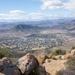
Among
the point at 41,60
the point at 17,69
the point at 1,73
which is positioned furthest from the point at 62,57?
the point at 1,73

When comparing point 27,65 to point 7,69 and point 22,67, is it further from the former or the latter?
point 7,69

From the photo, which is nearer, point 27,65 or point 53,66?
point 27,65

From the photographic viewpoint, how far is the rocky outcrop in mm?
23712

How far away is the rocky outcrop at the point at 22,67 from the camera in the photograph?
2371cm

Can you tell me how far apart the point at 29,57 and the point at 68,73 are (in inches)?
244

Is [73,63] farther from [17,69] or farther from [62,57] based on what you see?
[62,57]

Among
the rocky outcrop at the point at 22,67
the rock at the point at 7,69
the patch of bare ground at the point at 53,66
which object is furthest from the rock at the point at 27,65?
the patch of bare ground at the point at 53,66

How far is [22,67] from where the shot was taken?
85.1 feet

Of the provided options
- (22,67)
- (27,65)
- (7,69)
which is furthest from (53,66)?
(7,69)

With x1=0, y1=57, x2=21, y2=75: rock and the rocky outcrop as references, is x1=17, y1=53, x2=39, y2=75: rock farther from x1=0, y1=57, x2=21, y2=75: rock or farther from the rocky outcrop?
x1=0, y1=57, x2=21, y2=75: rock

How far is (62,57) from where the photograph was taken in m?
44.6

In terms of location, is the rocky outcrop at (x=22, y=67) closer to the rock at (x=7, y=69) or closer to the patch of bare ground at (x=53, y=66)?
the rock at (x=7, y=69)

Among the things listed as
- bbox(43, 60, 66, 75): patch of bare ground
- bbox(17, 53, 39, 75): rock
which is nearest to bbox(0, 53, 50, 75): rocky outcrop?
bbox(17, 53, 39, 75): rock

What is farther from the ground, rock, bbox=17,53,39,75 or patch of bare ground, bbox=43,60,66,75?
rock, bbox=17,53,39,75
